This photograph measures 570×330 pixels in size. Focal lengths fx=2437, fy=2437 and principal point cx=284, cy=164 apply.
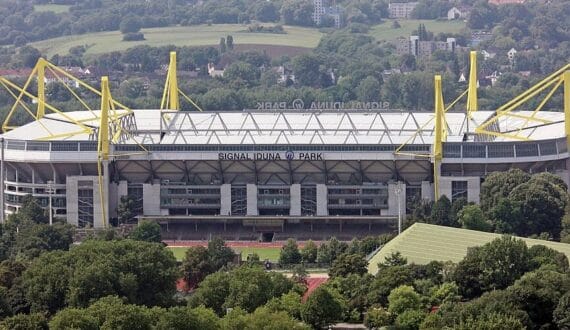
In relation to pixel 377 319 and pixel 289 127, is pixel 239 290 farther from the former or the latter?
pixel 289 127

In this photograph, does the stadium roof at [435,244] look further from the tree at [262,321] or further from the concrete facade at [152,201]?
the concrete facade at [152,201]

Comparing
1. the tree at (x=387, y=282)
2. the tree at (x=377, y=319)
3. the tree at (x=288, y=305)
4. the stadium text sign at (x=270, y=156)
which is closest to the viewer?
the tree at (x=288, y=305)

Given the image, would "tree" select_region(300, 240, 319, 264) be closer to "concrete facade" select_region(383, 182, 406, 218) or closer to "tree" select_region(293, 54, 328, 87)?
"concrete facade" select_region(383, 182, 406, 218)

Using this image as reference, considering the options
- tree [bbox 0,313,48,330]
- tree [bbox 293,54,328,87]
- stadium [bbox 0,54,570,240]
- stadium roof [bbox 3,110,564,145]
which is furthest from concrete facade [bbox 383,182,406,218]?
tree [bbox 293,54,328,87]

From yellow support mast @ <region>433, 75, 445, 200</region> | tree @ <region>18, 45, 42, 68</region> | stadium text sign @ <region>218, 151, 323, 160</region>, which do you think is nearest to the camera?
yellow support mast @ <region>433, 75, 445, 200</region>

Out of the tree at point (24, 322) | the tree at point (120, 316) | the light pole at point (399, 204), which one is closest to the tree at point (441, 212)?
the light pole at point (399, 204)

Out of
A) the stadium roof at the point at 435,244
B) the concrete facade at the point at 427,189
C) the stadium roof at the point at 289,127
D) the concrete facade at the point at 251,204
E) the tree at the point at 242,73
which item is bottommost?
the stadium roof at the point at 435,244
